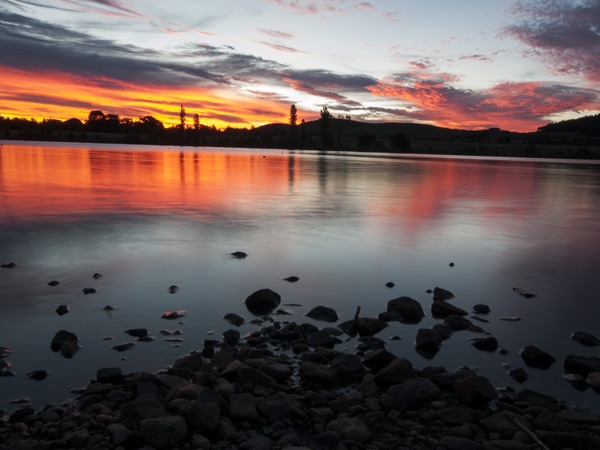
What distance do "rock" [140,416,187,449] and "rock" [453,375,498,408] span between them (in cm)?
388

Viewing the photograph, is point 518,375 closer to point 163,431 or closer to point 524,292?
point 524,292

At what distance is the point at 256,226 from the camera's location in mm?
20500

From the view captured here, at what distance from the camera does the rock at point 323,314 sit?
9.99 metres

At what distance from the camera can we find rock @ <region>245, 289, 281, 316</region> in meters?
10.5

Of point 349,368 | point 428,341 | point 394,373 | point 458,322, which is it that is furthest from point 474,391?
point 458,322

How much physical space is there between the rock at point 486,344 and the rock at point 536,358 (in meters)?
0.51

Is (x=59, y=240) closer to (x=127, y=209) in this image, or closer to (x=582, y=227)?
(x=127, y=209)

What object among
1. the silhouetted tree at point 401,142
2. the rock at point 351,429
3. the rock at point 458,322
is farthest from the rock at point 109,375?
the silhouetted tree at point 401,142

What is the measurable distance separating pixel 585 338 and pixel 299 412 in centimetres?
626

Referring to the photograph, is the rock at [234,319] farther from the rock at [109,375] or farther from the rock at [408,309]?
the rock at [408,309]

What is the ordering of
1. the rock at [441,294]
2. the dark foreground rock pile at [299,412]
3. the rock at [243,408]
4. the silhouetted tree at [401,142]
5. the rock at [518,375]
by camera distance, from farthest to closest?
the silhouetted tree at [401,142], the rock at [441,294], the rock at [518,375], the rock at [243,408], the dark foreground rock pile at [299,412]

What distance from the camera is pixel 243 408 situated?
6.36m

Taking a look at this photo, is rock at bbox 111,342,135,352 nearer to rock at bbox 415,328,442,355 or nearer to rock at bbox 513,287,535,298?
rock at bbox 415,328,442,355

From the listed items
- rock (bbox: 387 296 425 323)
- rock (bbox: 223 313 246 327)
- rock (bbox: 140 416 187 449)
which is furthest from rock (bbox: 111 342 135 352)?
rock (bbox: 387 296 425 323)
